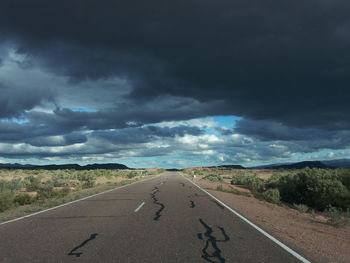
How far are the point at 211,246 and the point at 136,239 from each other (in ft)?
6.01

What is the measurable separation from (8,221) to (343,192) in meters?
17.4

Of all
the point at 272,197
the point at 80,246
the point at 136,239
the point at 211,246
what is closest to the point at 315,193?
the point at 272,197

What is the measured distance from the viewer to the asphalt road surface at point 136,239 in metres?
6.63

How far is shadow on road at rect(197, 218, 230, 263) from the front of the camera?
6500 mm

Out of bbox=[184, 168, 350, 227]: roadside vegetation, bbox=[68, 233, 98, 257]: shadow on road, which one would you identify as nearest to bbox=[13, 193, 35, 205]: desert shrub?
bbox=[68, 233, 98, 257]: shadow on road

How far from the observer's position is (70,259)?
642 centimetres

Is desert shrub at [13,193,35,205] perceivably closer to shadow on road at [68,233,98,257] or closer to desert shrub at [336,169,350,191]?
shadow on road at [68,233,98,257]

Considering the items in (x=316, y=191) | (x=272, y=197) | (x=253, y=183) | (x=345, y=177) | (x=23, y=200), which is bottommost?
(x=23, y=200)

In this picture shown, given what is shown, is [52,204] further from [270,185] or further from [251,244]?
[270,185]

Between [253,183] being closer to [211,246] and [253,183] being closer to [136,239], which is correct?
[136,239]

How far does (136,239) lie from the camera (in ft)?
26.9

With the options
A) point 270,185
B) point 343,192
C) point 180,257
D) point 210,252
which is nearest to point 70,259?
point 180,257

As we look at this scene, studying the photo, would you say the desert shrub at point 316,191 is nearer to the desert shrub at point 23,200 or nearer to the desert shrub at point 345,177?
the desert shrub at point 345,177

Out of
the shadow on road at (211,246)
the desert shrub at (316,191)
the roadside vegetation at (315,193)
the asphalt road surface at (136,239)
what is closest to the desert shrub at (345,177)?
the roadside vegetation at (315,193)
